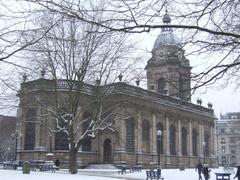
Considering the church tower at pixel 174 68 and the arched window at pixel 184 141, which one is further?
the arched window at pixel 184 141

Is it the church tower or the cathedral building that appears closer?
the church tower

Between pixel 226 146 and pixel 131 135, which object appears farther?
pixel 226 146

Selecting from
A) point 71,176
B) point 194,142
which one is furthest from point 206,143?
point 71,176

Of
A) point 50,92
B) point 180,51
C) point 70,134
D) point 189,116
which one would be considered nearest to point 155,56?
point 180,51

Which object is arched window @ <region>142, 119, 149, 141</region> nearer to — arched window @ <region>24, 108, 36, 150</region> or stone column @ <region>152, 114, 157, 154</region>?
stone column @ <region>152, 114, 157, 154</region>

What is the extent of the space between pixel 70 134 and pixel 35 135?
2187cm

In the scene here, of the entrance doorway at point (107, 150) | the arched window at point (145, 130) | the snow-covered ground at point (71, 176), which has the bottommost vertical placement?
the snow-covered ground at point (71, 176)

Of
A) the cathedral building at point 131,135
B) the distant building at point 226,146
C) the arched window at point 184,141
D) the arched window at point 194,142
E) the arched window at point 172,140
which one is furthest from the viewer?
the distant building at point 226,146

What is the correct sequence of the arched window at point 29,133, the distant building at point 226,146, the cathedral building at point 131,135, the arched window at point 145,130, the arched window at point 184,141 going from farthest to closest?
the distant building at point 226,146, the arched window at point 184,141, the arched window at point 145,130, the arched window at point 29,133, the cathedral building at point 131,135

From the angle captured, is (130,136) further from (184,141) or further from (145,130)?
(184,141)

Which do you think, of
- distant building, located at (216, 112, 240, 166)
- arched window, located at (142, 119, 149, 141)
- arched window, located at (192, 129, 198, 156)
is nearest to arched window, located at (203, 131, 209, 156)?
arched window, located at (192, 129, 198, 156)

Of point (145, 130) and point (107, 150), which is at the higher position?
point (145, 130)

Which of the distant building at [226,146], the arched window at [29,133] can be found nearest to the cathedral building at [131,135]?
the arched window at [29,133]

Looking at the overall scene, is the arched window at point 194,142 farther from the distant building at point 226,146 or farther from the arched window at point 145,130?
the distant building at point 226,146
